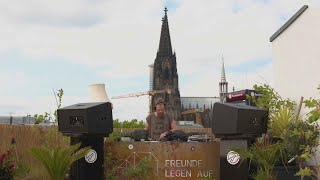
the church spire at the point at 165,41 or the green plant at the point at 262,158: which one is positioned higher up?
the church spire at the point at 165,41

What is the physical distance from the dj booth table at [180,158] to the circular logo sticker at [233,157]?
0.50 meters

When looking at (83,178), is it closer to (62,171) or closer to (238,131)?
(62,171)

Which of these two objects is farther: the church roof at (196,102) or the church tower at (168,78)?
the church roof at (196,102)

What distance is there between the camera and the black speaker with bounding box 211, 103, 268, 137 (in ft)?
18.9

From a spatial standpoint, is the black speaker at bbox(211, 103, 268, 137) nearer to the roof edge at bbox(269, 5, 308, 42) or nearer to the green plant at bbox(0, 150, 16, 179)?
the green plant at bbox(0, 150, 16, 179)

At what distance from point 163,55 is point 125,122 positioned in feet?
221

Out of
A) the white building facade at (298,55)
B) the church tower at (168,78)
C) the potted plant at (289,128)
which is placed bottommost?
the potted plant at (289,128)

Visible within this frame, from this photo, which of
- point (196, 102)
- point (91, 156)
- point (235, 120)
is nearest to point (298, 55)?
point (235, 120)

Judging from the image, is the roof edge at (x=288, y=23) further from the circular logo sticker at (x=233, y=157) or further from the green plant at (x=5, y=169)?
the green plant at (x=5, y=169)

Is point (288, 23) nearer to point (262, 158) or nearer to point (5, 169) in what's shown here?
point (262, 158)

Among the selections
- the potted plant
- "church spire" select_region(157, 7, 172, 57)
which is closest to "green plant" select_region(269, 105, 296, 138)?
the potted plant

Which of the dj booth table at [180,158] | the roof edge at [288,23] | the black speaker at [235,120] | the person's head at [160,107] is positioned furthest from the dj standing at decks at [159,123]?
the roof edge at [288,23]

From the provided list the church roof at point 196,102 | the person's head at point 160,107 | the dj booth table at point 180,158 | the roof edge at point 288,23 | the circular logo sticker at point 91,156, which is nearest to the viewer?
the circular logo sticker at point 91,156

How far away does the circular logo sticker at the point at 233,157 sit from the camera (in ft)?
19.3
